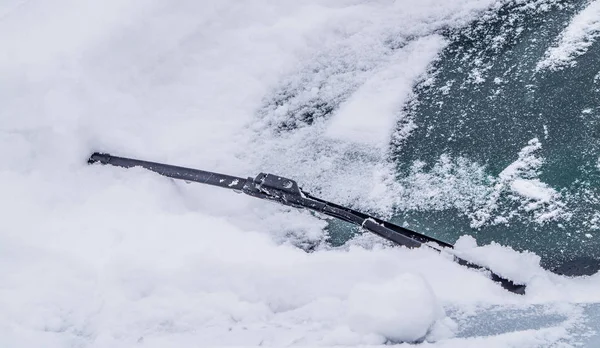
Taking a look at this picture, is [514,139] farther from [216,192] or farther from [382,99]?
[216,192]

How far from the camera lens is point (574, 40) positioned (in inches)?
74.8

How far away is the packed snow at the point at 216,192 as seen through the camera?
1438mm

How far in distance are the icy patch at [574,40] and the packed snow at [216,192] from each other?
427mm

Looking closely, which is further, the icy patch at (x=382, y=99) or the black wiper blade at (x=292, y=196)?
the icy patch at (x=382, y=99)

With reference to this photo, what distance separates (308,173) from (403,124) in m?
0.40

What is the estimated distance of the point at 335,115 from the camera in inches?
83.4

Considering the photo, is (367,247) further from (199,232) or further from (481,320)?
(199,232)

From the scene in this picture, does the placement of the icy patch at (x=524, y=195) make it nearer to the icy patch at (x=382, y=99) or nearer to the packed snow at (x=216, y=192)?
the packed snow at (x=216, y=192)

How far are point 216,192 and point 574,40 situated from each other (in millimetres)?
1461

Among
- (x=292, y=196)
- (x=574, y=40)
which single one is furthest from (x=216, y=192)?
(x=574, y=40)

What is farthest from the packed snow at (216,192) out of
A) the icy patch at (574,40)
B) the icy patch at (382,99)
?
the icy patch at (574,40)

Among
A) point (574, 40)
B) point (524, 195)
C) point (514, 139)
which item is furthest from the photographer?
point (574, 40)

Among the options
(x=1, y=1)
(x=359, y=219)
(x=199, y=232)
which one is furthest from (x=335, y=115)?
(x=1, y=1)

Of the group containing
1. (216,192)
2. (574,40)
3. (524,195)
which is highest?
(574,40)
